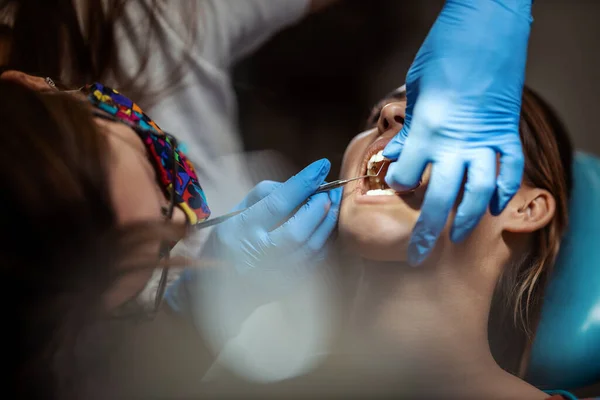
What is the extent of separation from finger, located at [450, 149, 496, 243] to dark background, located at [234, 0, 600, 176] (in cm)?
28

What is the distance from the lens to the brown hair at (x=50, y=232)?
67cm

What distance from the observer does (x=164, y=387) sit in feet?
3.14

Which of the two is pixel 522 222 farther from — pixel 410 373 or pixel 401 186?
pixel 410 373

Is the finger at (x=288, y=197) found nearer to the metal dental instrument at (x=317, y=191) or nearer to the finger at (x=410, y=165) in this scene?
the metal dental instrument at (x=317, y=191)

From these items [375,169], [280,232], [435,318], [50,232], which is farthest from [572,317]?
[50,232]

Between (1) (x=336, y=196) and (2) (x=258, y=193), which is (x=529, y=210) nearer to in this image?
(1) (x=336, y=196)

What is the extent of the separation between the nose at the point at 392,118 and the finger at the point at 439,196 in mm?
145

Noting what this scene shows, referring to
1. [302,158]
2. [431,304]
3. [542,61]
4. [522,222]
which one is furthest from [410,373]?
[542,61]

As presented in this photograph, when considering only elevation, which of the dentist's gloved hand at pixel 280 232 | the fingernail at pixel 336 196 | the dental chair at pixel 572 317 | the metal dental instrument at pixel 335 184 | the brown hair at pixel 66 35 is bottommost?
the dental chair at pixel 572 317

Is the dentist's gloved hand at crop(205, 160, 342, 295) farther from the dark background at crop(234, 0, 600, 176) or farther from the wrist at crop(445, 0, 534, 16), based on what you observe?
the wrist at crop(445, 0, 534, 16)

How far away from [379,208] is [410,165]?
0.30 feet

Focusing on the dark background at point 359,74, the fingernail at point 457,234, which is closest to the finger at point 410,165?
the fingernail at point 457,234

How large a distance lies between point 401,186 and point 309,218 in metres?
0.18

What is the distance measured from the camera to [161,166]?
0.85 m
